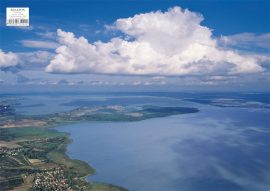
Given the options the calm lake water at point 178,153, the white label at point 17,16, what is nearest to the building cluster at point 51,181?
the calm lake water at point 178,153

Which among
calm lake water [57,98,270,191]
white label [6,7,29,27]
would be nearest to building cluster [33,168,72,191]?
calm lake water [57,98,270,191]

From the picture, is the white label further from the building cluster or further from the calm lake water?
the calm lake water

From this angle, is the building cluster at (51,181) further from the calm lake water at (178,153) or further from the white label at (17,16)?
the white label at (17,16)

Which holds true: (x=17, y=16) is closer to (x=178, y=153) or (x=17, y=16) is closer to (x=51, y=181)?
(x=51, y=181)

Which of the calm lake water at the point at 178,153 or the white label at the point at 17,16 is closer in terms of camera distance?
the white label at the point at 17,16

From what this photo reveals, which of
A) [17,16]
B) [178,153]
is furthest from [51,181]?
[17,16]

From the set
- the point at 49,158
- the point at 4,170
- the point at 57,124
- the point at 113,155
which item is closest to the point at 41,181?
the point at 4,170
